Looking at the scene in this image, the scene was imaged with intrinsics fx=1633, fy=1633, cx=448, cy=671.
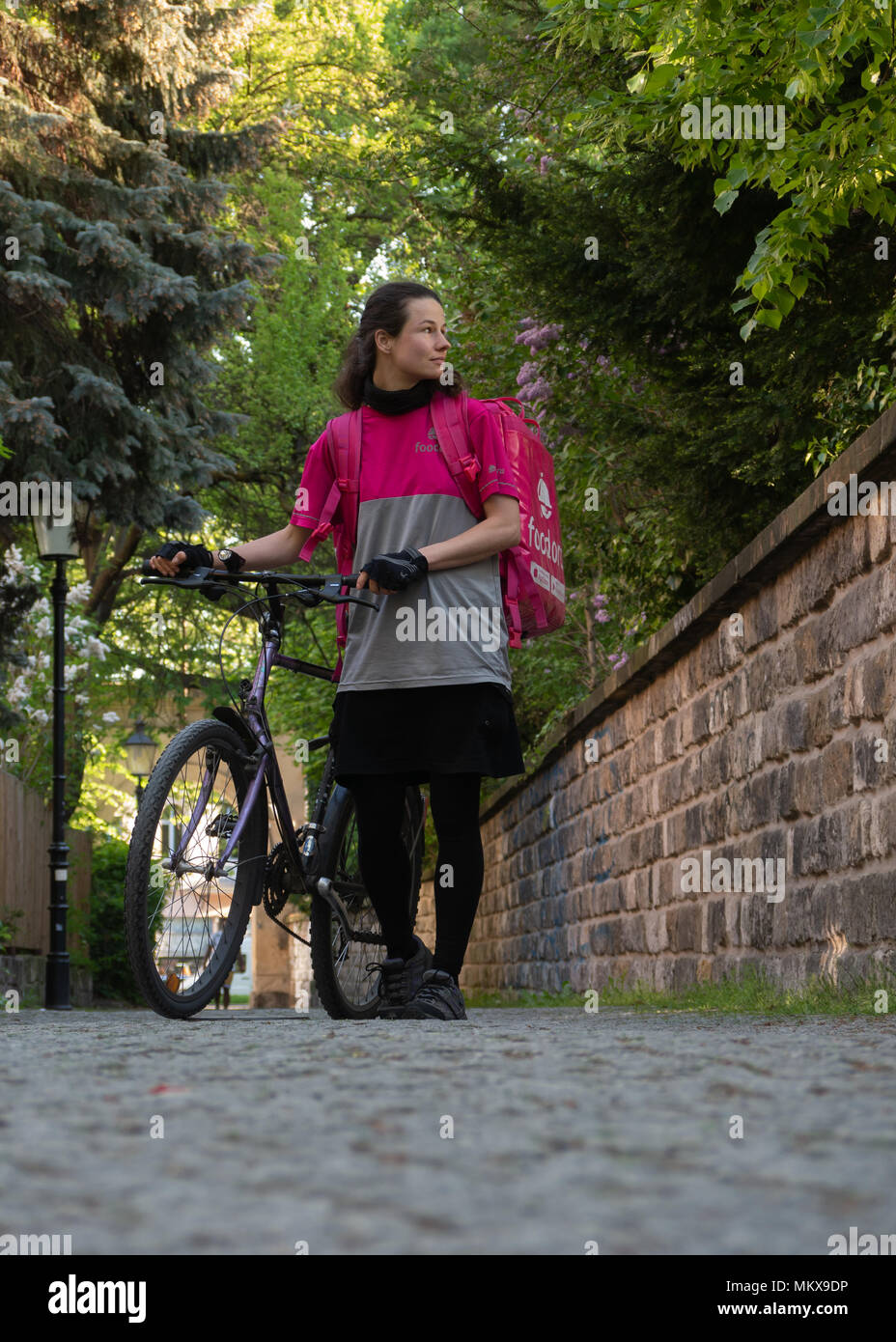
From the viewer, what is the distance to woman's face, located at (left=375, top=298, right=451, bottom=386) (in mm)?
4520

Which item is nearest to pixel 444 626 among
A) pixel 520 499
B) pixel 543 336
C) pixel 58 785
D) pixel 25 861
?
pixel 520 499

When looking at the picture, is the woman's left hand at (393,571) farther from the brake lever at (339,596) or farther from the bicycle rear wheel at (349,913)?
the bicycle rear wheel at (349,913)

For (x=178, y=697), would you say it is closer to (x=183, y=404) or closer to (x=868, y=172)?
(x=183, y=404)

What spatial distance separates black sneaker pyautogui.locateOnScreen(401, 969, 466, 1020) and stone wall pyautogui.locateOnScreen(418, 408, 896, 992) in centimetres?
119

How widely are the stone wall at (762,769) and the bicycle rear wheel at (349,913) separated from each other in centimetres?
125

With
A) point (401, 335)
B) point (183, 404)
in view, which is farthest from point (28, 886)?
point (401, 335)

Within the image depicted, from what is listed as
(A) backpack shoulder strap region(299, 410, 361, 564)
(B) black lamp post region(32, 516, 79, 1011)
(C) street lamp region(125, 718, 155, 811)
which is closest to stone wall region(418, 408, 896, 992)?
(A) backpack shoulder strap region(299, 410, 361, 564)

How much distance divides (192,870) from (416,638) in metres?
0.88

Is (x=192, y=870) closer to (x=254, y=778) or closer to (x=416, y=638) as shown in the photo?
(x=254, y=778)

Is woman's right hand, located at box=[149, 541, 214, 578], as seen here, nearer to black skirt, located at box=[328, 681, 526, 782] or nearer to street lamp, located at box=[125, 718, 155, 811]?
black skirt, located at box=[328, 681, 526, 782]

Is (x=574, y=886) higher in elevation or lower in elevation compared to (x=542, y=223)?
lower

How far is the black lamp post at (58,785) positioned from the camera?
439 inches

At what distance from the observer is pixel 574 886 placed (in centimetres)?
1016
